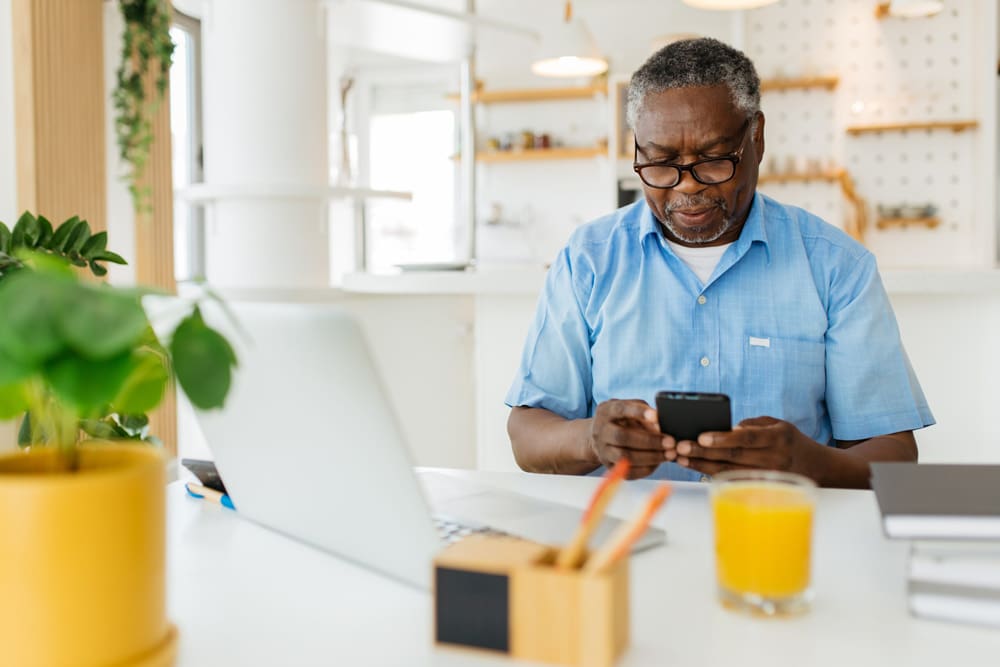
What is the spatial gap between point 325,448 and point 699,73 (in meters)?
0.97

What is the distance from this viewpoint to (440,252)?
23.1 ft

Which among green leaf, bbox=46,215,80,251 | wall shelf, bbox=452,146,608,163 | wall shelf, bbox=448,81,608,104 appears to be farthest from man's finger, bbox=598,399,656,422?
wall shelf, bbox=448,81,608,104

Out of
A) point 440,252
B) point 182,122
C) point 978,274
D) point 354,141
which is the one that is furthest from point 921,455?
point 354,141

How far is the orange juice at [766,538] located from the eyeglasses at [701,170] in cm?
82

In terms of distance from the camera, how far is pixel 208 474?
3.47ft

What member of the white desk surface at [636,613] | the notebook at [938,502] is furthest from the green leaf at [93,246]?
the notebook at [938,502]

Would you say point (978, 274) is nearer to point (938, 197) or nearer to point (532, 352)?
point (532, 352)

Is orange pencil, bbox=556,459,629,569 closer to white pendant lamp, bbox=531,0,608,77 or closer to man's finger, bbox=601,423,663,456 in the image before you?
man's finger, bbox=601,423,663,456

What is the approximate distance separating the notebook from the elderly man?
19.6 inches

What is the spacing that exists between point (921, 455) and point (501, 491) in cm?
152

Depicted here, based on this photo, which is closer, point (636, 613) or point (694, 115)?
point (636, 613)

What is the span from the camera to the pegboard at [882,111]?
15.9ft

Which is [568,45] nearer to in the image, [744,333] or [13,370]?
[744,333]

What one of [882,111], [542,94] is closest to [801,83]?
[882,111]
